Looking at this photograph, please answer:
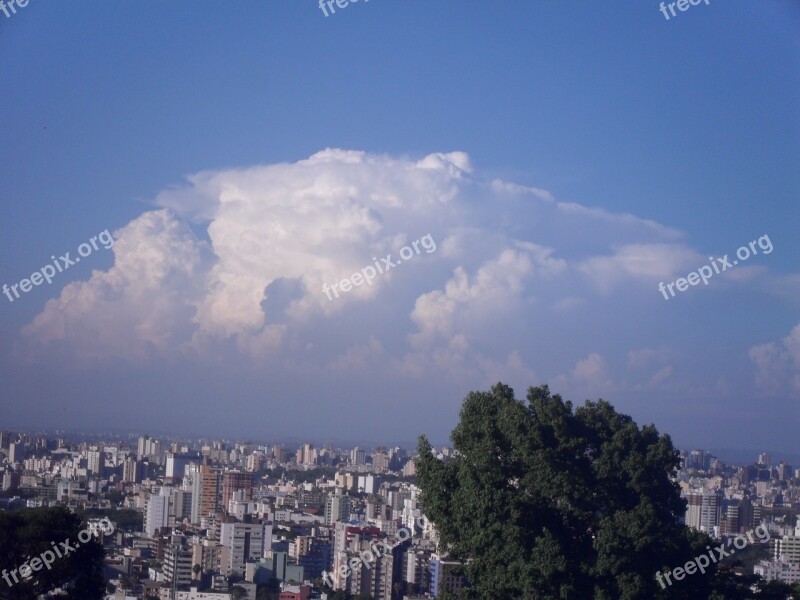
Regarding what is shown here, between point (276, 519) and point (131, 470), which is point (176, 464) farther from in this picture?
point (276, 519)

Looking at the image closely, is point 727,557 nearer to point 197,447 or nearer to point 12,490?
point 12,490

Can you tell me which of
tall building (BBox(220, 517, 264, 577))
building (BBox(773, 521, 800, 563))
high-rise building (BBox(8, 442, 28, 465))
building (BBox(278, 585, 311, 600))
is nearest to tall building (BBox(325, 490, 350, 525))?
tall building (BBox(220, 517, 264, 577))

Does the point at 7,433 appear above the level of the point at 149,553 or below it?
above

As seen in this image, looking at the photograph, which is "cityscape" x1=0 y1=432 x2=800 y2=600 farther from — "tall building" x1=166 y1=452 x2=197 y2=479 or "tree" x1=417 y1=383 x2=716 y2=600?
"tree" x1=417 y1=383 x2=716 y2=600

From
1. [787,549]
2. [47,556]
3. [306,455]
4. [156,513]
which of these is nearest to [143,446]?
[306,455]

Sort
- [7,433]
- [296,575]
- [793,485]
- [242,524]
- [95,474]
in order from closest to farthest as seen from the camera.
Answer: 1. [296,575]
2. [242,524]
3. [793,485]
4. [7,433]
5. [95,474]

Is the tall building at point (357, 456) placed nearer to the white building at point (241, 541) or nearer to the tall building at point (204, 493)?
the tall building at point (204, 493)

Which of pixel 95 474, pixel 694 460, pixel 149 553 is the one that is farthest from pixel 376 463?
pixel 149 553
